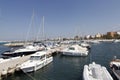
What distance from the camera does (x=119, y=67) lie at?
20234 millimetres

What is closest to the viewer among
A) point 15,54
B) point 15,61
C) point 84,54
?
point 15,61

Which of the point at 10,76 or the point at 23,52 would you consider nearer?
the point at 10,76

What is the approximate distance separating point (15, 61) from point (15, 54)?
10190mm

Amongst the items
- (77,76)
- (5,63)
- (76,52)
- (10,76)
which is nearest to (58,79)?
(77,76)

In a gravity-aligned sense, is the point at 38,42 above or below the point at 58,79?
above

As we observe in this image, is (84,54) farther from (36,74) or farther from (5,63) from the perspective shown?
(5,63)

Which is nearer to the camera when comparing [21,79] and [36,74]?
[21,79]

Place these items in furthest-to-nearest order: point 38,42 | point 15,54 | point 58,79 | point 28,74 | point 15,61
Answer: point 38,42 → point 15,54 → point 15,61 → point 28,74 → point 58,79

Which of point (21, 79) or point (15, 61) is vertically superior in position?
point (15, 61)

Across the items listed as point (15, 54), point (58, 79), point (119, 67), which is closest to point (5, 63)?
point (58, 79)

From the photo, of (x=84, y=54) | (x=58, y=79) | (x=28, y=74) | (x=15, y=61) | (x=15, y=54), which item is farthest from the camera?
(x=84, y=54)

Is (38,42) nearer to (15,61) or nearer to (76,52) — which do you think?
(76,52)

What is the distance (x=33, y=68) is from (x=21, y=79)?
3116 mm

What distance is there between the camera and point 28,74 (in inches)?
831
